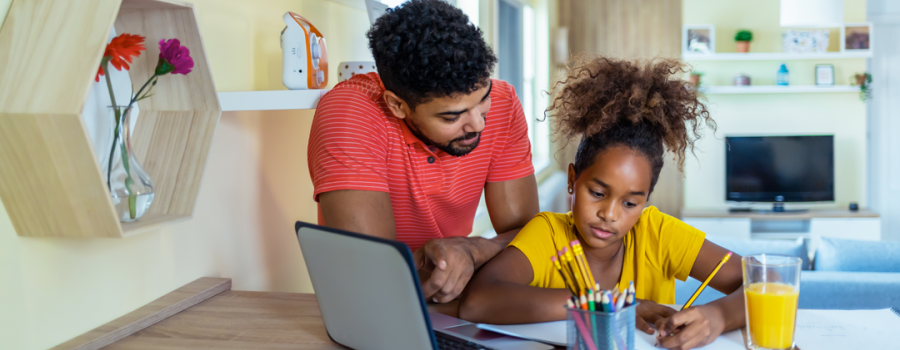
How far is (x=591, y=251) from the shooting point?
1296 millimetres

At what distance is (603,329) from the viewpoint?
75 centimetres

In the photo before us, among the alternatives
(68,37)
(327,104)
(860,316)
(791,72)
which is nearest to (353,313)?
(327,104)

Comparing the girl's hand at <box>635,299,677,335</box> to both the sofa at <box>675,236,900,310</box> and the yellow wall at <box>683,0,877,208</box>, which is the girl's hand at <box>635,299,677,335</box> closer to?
the sofa at <box>675,236,900,310</box>

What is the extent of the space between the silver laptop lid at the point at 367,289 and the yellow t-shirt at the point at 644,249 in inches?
16.9

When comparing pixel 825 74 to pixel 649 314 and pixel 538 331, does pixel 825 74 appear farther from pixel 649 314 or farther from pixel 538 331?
pixel 538 331

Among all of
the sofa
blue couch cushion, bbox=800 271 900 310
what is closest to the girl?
the sofa

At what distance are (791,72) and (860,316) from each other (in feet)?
15.4

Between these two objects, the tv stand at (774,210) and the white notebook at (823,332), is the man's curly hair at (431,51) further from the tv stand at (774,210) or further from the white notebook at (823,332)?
the tv stand at (774,210)

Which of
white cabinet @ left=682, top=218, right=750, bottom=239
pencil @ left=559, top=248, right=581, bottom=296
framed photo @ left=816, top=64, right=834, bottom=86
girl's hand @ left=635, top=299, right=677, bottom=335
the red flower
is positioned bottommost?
white cabinet @ left=682, top=218, right=750, bottom=239

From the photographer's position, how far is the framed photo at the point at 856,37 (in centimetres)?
495

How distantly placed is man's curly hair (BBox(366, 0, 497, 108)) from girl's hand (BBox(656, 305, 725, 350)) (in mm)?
472

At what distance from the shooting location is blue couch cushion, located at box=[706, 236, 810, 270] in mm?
2568

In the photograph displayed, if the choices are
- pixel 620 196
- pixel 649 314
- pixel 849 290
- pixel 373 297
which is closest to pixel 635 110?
pixel 620 196

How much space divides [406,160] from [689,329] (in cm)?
59
